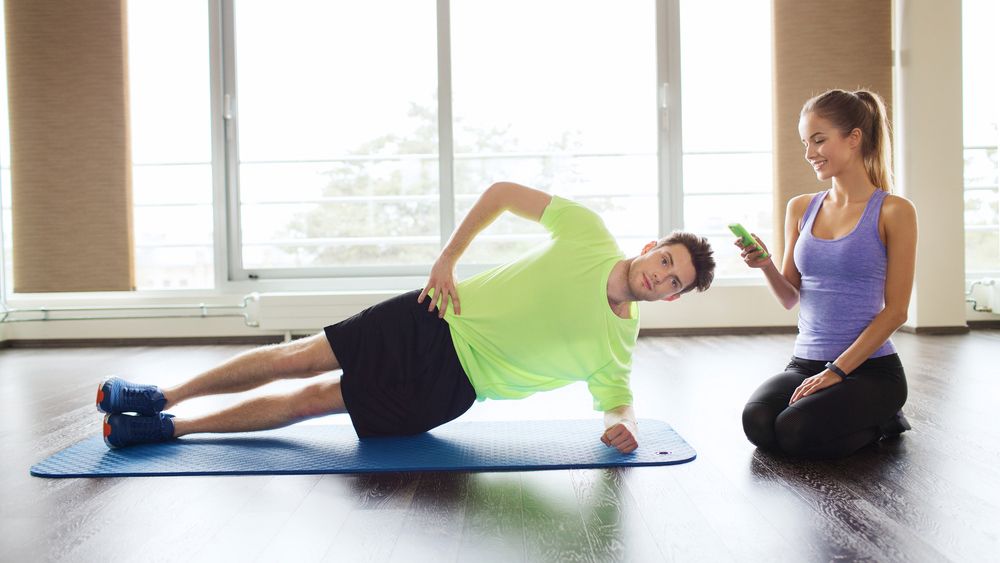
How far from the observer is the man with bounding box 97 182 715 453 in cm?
204

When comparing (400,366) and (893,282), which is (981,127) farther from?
(400,366)

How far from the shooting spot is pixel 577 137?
17.4ft

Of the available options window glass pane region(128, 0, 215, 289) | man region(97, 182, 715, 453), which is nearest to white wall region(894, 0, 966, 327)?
man region(97, 182, 715, 453)

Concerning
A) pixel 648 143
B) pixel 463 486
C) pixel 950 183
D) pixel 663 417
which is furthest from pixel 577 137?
pixel 463 486

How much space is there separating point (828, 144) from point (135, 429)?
1946 mm

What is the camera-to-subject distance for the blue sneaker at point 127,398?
2090 mm

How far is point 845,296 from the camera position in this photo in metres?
2.11

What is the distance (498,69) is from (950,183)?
2796 millimetres

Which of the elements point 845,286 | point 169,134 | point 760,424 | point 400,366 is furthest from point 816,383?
Result: point 169,134

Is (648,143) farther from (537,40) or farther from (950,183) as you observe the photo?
(950,183)

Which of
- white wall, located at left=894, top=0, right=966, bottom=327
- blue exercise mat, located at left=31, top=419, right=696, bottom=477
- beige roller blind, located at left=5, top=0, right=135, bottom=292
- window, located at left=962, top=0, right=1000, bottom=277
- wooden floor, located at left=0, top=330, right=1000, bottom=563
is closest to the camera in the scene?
wooden floor, located at left=0, top=330, right=1000, bottom=563

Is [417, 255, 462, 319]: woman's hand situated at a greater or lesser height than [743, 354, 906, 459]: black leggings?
greater

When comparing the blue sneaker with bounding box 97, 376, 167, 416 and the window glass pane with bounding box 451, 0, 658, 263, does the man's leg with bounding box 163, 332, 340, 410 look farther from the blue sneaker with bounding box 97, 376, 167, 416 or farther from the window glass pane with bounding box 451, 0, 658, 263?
the window glass pane with bounding box 451, 0, 658, 263

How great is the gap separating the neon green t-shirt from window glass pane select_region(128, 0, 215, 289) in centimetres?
368
